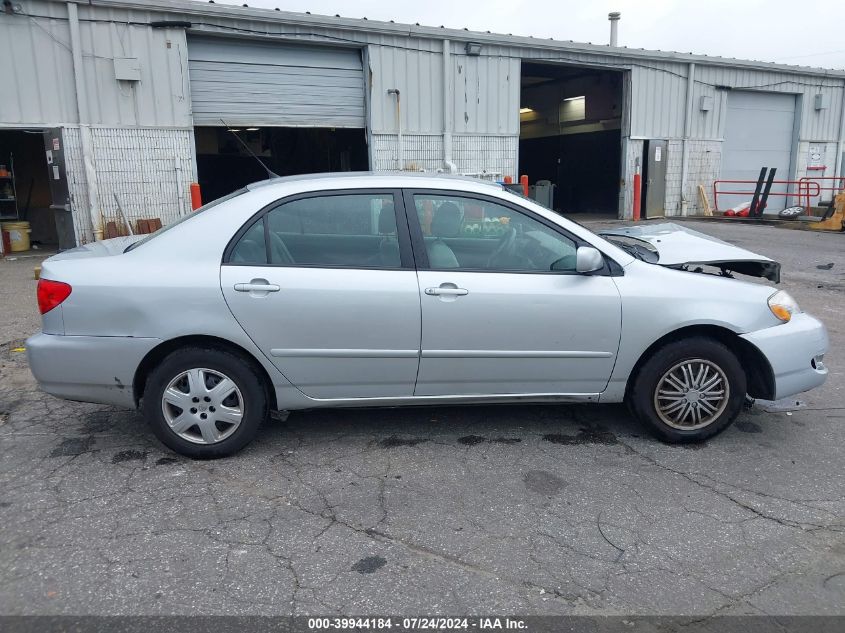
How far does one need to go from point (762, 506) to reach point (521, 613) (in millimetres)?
1577

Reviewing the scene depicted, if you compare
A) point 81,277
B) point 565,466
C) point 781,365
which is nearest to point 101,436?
point 81,277

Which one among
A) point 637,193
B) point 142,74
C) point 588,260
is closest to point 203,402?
point 588,260

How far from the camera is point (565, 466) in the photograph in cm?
386

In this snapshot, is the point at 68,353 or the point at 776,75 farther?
the point at 776,75

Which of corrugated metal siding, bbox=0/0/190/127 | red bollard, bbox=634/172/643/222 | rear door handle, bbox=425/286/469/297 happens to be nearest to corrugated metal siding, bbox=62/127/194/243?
corrugated metal siding, bbox=0/0/190/127

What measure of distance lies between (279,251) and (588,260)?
177cm

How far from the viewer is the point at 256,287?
3.74 meters

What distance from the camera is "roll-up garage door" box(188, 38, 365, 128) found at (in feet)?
43.0

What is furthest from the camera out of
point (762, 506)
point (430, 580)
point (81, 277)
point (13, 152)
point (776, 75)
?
point (776, 75)

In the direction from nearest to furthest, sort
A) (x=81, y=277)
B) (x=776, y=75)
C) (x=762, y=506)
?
1. (x=762, y=506)
2. (x=81, y=277)
3. (x=776, y=75)

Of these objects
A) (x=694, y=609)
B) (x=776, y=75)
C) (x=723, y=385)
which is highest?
(x=776, y=75)

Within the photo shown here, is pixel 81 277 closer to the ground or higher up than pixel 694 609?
higher up

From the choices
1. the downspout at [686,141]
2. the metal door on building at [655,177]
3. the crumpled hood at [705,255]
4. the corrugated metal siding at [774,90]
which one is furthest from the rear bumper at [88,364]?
the corrugated metal siding at [774,90]

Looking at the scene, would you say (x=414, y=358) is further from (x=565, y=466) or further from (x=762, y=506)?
(x=762, y=506)
